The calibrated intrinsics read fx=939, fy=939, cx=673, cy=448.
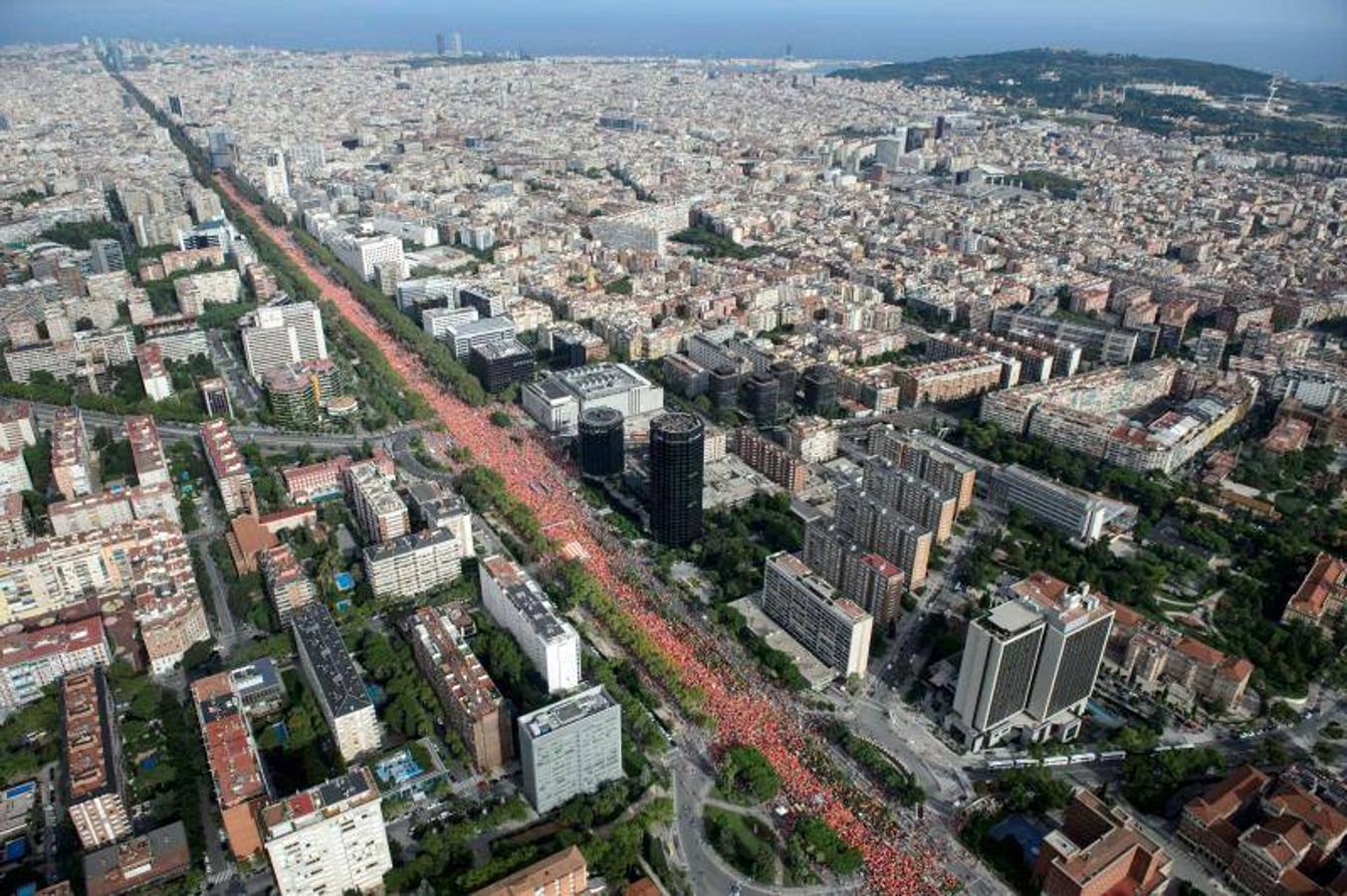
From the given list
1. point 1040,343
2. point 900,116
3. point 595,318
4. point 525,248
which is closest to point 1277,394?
point 1040,343

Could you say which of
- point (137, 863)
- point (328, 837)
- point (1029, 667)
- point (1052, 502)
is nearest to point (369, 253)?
point (1052, 502)

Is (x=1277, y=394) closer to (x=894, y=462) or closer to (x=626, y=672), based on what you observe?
(x=894, y=462)

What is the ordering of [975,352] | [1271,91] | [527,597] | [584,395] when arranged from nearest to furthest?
[527,597] < [584,395] < [975,352] < [1271,91]

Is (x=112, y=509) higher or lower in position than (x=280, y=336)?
lower

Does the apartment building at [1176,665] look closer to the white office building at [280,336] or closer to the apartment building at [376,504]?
the apartment building at [376,504]

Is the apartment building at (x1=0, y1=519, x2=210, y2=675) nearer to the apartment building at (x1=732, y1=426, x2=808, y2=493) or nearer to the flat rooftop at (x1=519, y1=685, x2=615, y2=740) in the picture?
the flat rooftop at (x1=519, y1=685, x2=615, y2=740)

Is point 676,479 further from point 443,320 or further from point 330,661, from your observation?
point 443,320

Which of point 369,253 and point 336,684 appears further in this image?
point 369,253
